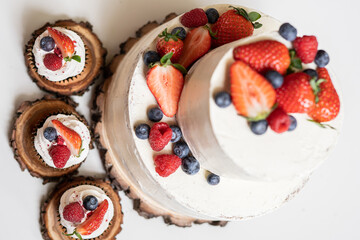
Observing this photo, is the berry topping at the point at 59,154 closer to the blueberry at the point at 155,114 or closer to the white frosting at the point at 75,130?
the white frosting at the point at 75,130

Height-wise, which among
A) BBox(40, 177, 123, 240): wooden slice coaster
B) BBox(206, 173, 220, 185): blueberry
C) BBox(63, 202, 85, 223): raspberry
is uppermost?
BBox(206, 173, 220, 185): blueberry

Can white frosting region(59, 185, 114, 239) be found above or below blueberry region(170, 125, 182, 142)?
below

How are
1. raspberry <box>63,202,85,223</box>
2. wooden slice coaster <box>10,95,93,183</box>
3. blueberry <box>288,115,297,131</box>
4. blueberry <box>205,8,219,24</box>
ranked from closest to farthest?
1. blueberry <box>288,115,297,131</box>
2. blueberry <box>205,8,219,24</box>
3. raspberry <box>63,202,85,223</box>
4. wooden slice coaster <box>10,95,93,183</box>

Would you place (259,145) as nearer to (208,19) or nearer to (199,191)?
(199,191)

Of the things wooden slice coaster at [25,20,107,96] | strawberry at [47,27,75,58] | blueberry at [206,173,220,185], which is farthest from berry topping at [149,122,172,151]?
wooden slice coaster at [25,20,107,96]

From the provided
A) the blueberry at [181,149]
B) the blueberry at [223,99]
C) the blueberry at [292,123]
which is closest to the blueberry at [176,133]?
the blueberry at [181,149]

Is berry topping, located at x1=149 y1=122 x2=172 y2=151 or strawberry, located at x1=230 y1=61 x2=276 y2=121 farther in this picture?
berry topping, located at x1=149 y1=122 x2=172 y2=151

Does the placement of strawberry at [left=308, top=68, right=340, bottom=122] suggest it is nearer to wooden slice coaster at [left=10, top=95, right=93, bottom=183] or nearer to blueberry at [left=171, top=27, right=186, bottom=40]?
blueberry at [left=171, top=27, right=186, bottom=40]

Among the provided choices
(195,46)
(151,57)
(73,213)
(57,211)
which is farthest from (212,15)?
(57,211)
